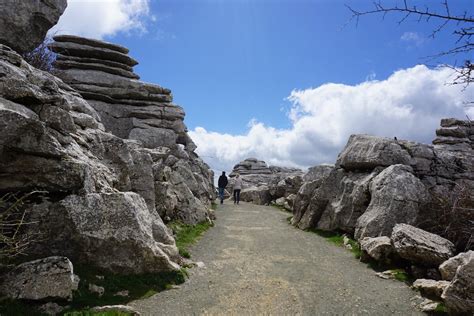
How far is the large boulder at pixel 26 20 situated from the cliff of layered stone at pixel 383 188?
19210 millimetres

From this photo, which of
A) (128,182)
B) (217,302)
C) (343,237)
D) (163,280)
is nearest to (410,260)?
(343,237)

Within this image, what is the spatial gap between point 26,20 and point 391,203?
20.1 metres

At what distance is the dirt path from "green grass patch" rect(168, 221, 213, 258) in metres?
0.57

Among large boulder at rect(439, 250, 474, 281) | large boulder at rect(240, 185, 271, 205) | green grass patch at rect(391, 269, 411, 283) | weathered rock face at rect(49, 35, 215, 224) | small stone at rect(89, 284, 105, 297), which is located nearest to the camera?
small stone at rect(89, 284, 105, 297)

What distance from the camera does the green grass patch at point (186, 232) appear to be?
64.5 feet

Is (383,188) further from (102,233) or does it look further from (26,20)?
(26,20)

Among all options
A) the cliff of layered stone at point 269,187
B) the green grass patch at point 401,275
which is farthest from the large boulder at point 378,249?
the cliff of layered stone at point 269,187

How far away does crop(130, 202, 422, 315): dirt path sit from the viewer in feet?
38.1

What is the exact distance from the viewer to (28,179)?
11.8 m

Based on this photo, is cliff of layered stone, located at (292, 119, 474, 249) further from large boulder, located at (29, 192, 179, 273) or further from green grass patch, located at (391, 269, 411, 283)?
large boulder, located at (29, 192, 179, 273)

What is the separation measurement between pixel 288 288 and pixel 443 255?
626 cm

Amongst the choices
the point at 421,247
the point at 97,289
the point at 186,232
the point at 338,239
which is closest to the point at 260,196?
the point at 338,239

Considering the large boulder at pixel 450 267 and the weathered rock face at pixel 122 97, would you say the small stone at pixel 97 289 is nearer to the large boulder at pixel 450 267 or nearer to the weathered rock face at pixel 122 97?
the large boulder at pixel 450 267

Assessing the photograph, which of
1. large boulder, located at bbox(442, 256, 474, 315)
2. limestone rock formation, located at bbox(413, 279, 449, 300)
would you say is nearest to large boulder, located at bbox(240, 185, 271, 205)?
limestone rock formation, located at bbox(413, 279, 449, 300)
